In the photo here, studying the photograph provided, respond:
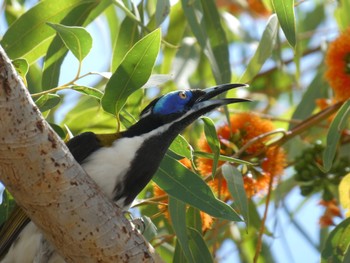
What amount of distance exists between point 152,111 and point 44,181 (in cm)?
97

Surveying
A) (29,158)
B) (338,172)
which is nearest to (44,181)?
(29,158)

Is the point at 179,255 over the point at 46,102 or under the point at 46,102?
under

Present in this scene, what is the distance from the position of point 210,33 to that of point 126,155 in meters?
→ 1.11

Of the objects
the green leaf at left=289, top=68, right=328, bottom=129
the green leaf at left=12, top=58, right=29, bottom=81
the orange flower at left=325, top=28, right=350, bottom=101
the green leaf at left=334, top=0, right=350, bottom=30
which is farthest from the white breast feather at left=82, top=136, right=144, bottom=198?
the green leaf at left=334, top=0, right=350, bottom=30

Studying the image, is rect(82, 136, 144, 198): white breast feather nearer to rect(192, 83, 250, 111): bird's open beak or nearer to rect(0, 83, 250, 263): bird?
rect(0, 83, 250, 263): bird

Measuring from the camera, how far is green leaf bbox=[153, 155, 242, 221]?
155 inches

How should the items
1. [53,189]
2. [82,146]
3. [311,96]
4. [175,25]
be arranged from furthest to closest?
[311,96] < [175,25] < [82,146] < [53,189]

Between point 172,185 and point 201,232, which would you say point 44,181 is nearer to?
point 172,185

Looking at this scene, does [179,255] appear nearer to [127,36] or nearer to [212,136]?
[212,136]

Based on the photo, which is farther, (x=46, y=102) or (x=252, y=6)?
(x=252, y=6)

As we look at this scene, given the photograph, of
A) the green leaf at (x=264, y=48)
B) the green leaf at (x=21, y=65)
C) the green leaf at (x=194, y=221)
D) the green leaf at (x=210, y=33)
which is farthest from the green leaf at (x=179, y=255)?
the green leaf at (x=21, y=65)

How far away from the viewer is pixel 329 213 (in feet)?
16.9

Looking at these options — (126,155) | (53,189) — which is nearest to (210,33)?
(126,155)

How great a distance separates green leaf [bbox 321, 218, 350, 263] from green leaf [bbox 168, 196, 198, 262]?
62 centimetres
